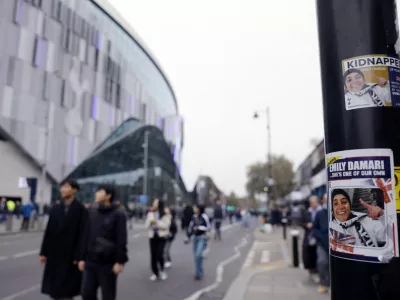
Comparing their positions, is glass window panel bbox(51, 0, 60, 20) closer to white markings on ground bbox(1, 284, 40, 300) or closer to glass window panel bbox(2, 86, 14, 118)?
glass window panel bbox(2, 86, 14, 118)

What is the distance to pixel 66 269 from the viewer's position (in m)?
3.92

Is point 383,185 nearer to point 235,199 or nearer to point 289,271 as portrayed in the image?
point 289,271

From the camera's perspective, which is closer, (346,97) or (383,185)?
(383,185)

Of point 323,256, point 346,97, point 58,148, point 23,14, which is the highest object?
point 23,14

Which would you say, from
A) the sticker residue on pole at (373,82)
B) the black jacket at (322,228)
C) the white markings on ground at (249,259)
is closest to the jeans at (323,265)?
the black jacket at (322,228)

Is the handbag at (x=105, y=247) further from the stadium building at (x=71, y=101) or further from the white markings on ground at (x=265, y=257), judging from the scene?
the stadium building at (x=71, y=101)

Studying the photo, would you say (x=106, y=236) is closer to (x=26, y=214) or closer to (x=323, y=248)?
(x=323, y=248)

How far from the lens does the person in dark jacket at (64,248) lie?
3.87m

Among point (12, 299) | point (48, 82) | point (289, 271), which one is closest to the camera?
point (12, 299)

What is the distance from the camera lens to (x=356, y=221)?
1.73m

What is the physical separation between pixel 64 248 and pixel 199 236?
174 inches

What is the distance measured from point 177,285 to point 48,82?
3308 cm

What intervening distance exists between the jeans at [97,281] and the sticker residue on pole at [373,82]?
131 inches

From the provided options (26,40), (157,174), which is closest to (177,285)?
(26,40)
